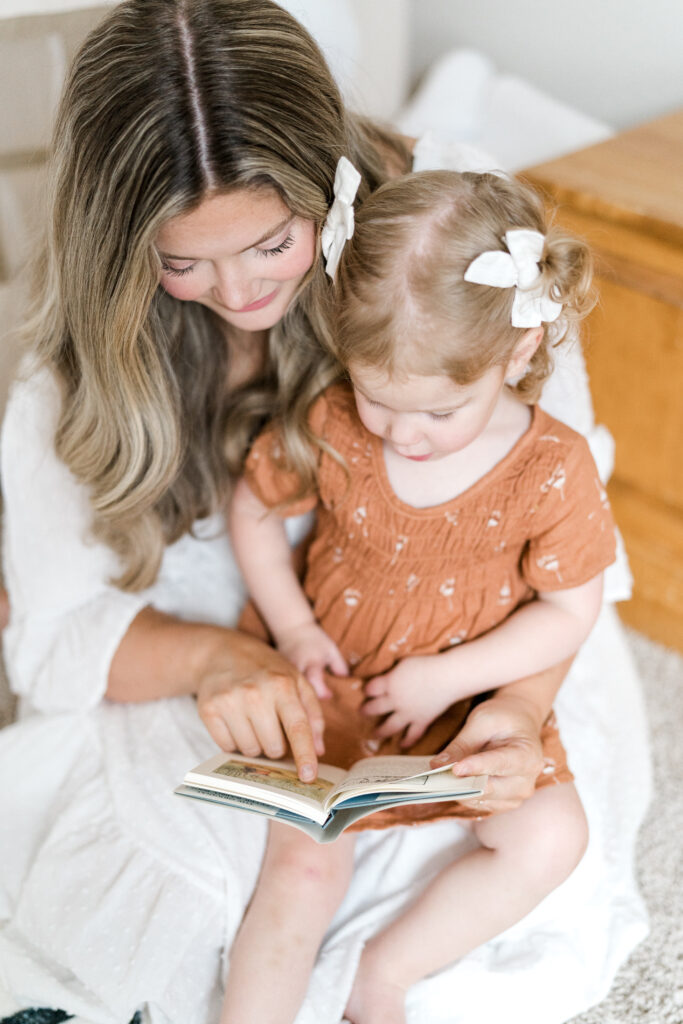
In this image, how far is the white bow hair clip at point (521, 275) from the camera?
82cm

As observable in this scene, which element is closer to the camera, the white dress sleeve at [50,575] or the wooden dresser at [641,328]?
the white dress sleeve at [50,575]

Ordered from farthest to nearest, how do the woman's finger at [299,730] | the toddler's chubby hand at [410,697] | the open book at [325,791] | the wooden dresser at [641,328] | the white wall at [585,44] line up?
the white wall at [585,44], the wooden dresser at [641,328], the toddler's chubby hand at [410,697], the woman's finger at [299,730], the open book at [325,791]

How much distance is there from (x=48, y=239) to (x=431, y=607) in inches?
20.4

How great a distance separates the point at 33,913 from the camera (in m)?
0.99

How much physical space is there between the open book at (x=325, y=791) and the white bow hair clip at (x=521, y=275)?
1.25ft

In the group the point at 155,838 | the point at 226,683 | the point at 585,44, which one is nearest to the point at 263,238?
the point at 226,683

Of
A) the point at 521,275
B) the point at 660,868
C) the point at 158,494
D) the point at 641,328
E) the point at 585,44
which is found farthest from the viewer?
the point at 585,44

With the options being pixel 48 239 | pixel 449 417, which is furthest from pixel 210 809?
pixel 48 239

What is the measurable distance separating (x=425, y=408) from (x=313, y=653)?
1.06ft

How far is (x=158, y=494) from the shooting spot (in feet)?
3.50

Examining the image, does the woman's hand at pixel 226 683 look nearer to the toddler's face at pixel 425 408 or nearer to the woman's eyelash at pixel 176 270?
the toddler's face at pixel 425 408

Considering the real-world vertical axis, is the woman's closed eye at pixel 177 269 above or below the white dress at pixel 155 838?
above

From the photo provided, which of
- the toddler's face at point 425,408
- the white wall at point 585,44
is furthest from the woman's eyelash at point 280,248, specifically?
the white wall at point 585,44

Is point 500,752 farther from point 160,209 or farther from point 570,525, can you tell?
point 160,209
